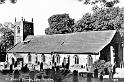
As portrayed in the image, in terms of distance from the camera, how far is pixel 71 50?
39.0 metres

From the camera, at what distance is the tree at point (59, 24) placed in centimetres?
6958

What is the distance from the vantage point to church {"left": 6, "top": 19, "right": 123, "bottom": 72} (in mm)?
36875

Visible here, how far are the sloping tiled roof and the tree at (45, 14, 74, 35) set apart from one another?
73.3 feet

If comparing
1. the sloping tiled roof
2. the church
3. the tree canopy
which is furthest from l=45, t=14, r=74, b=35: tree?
the sloping tiled roof

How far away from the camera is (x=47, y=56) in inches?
1645

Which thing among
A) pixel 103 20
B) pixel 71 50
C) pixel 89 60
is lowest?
pixel 89 60

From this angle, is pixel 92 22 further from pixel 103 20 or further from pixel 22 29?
pixel 22 29

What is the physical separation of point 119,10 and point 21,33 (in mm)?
22109

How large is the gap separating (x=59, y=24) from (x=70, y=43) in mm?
30189

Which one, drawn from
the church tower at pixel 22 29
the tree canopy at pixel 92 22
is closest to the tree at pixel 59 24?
the tree canopy at pixel 92 22

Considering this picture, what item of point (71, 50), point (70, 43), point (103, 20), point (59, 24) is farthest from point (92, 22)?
point (71, 50)

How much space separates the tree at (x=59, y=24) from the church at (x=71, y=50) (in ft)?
71.8

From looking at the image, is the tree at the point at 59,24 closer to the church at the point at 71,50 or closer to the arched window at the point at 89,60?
the church at the point at 71,50

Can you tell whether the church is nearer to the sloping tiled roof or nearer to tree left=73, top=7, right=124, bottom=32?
the sloping tiled roof
